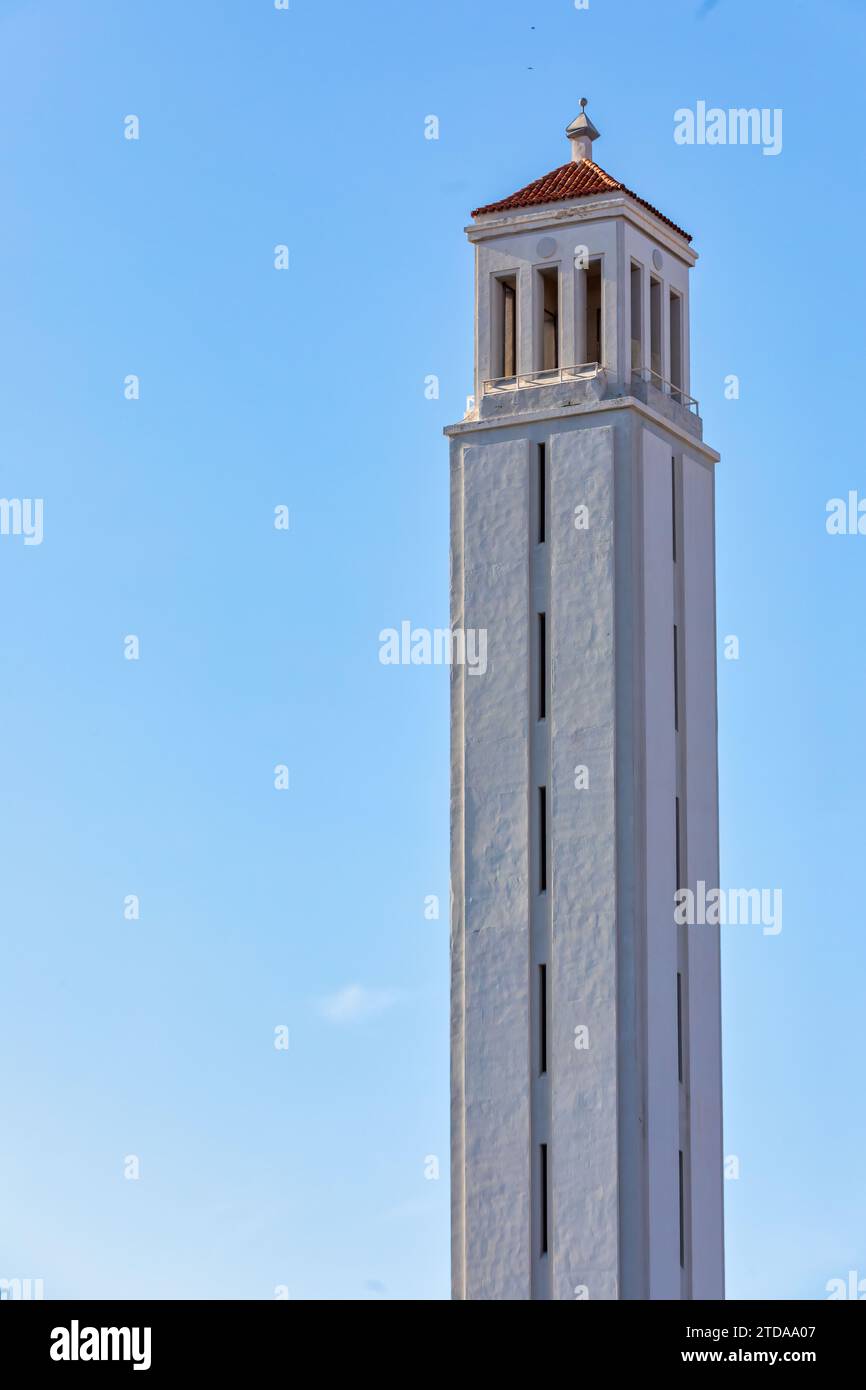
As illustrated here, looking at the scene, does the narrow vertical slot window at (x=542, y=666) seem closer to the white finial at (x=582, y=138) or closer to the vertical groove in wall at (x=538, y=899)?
the vertical groove in wall at (x=538, y=899)

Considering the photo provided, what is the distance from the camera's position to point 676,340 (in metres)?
63.7

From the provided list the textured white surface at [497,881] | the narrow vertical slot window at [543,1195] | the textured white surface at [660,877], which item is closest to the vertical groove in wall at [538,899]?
the narrow vertical slot window at [543,1195]

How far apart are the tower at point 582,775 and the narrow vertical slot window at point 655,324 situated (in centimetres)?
6

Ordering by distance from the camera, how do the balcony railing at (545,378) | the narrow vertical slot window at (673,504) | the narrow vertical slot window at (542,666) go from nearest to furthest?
the narrow vertical slot window at (542,666), the balcony railing at (545,378), the narrow vertical slot window at (673,504)

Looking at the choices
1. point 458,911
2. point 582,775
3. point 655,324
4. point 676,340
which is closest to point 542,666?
point 582,775

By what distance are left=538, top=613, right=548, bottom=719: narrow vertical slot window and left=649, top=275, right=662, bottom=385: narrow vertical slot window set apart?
20.0ft

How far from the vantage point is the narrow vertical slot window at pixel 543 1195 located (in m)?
57.4

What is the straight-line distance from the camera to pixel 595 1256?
56531 mm

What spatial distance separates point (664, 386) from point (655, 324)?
4.85 ft

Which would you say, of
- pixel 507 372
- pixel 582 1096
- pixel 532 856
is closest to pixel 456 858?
pixel 532 856

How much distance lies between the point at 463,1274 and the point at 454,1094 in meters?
3.29

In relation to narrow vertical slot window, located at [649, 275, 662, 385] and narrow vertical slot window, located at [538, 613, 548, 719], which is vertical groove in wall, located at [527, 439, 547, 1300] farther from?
narrow vertical slot window, located at [649, 275, 662, 385]
